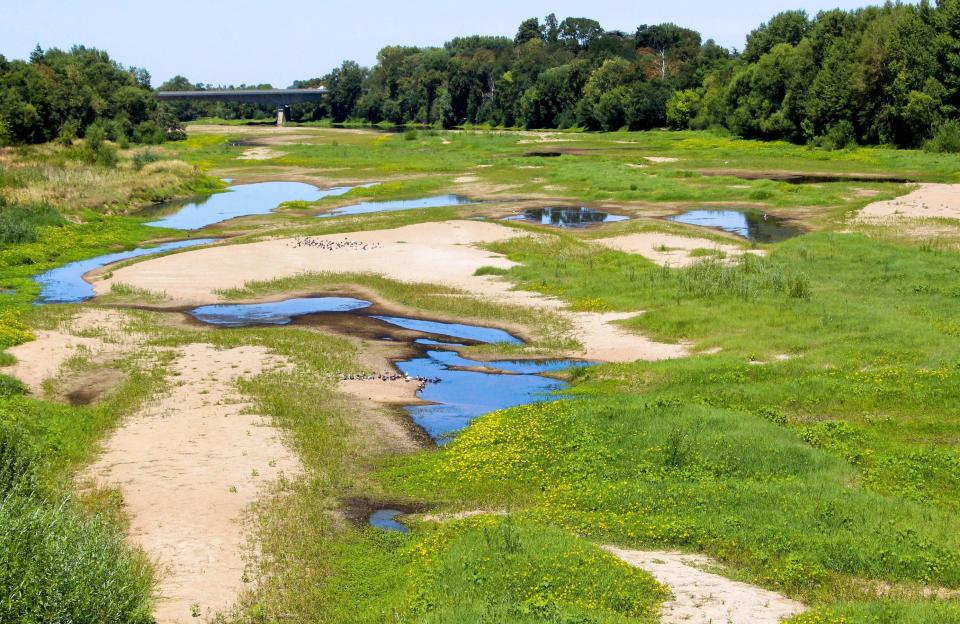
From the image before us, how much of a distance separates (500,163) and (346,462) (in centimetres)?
8106

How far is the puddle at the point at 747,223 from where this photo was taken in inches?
2169

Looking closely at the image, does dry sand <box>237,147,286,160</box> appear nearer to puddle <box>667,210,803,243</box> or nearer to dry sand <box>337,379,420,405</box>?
puddle <box>667,210,803,243</box>

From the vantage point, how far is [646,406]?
22859 mm

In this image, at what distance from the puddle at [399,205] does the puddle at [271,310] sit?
2649 centimetres

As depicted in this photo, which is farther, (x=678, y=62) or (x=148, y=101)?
(x=678, y=62)

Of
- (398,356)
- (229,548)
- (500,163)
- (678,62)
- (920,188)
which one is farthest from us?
(678,62)

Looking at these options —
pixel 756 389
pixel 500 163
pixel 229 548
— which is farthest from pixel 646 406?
pixel 500 163

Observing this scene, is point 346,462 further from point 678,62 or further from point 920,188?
point 678,62

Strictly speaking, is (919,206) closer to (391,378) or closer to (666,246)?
(666,246)

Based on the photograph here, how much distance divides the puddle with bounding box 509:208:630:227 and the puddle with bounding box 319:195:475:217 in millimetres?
6803

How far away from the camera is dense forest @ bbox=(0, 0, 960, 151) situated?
92688 mm

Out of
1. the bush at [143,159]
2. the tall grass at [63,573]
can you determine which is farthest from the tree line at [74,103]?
the tall grass at [63,573]

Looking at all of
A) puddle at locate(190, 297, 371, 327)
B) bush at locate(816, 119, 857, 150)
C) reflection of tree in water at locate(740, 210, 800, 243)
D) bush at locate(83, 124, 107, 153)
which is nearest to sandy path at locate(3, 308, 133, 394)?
puddle at locate(190, 297, 371, 327)

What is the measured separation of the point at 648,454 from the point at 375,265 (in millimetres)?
27999
